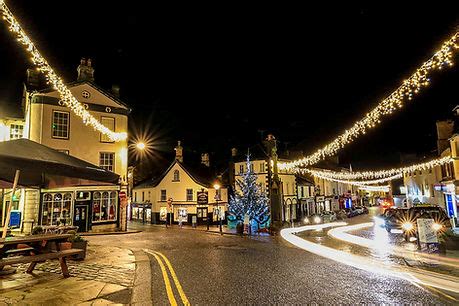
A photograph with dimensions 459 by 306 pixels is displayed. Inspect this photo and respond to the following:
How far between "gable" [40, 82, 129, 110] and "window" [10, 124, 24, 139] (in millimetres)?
5634

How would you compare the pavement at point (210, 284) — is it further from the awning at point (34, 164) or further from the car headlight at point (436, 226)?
the car headlight at point (436, 226)

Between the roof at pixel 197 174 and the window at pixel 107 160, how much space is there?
1029cm

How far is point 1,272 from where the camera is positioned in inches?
327

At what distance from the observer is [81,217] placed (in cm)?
2616

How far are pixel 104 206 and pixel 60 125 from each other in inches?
325

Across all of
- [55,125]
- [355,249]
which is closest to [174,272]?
[355,249]

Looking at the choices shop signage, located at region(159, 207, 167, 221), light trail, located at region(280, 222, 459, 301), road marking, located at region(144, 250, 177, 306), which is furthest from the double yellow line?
shop signage, located at region(159, 207, 167, 221)

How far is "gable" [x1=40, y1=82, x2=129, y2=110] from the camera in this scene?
27.5 meters

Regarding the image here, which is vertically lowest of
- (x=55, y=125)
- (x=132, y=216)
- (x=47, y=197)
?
(x=132, y=216)

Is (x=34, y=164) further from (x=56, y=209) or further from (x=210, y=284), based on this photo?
(x=56, y=209)

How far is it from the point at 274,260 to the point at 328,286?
399 cm

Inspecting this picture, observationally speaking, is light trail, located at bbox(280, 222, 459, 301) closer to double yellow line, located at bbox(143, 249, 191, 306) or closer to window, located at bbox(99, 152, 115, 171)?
double yellow line, located at bbox(143, 249, 191, 306)

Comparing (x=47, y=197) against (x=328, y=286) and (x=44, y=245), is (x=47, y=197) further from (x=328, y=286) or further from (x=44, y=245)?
(x=328, y=286)

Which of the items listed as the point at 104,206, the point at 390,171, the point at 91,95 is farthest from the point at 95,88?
the point at 390,171
